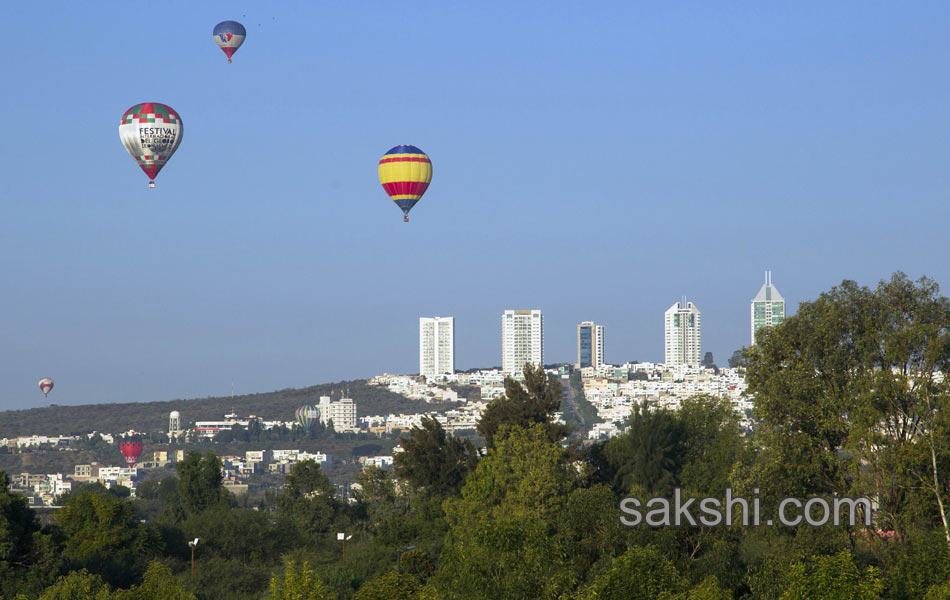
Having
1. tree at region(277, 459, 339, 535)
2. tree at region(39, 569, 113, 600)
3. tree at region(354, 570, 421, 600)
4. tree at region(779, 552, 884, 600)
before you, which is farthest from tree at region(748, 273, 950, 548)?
tree at region(277, 459, 339, 535)

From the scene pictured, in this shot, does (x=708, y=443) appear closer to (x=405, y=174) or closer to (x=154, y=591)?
(x=405, y=174)

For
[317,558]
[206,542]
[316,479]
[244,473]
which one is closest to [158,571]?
[317,558]

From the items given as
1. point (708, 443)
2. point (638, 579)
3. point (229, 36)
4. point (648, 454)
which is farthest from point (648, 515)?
point (229, 36)

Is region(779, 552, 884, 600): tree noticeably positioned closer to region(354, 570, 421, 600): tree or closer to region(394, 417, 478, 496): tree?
region(354, 570, 421, 600): tree

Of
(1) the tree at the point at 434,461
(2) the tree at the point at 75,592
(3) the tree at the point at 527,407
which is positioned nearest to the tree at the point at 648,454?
(3) the tree at the point at 527,407

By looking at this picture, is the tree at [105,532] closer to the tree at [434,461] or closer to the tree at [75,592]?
the tree at [434,461]

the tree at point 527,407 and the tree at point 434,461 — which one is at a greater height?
the tree at point 527,407

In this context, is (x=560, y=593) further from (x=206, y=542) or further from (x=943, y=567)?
(x=206, y=542)
